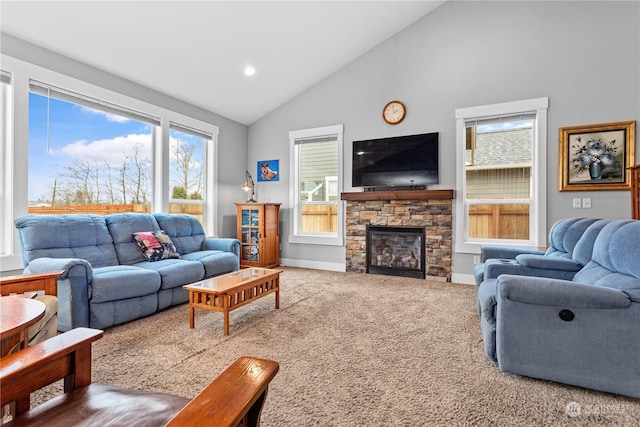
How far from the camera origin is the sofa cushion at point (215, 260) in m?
3.60

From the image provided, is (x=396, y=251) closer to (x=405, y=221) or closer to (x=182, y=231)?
(x=405, y=221)

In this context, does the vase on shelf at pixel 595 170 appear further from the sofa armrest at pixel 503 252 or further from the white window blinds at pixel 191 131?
the white window blinds at pixel 191 131

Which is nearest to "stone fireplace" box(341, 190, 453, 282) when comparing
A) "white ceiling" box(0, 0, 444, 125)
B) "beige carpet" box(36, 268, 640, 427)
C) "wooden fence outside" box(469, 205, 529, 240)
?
"wooden fence outside" box(469, 205, 529, 240)

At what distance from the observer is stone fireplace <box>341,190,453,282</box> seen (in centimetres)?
447

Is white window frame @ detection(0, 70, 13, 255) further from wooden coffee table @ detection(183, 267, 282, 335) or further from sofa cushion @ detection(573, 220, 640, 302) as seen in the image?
sofa cushion @ detection(573, 220, 640, 302)

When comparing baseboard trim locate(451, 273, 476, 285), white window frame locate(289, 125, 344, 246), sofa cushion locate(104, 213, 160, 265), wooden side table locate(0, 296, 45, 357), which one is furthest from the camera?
white window frame locate(289, 125, 344, 246)

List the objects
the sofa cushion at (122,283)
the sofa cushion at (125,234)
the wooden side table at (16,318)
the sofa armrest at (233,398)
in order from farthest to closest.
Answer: the sofa cushion at (125,234)
the sofa cushion at (122,283)
the wooden side table at (16,318)
the sofa armrest at (233,398)

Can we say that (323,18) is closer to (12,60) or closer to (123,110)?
(123,110)

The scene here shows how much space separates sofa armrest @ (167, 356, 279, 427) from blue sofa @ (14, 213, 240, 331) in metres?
2.25

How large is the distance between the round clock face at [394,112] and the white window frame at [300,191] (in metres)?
0.71

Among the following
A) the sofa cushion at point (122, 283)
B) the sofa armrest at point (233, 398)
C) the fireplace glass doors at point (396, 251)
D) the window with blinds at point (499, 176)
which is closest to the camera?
the sofa armrest at point (233, 398)

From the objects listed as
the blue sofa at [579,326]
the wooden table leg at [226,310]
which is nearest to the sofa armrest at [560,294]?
the blue sofa at [579,326]

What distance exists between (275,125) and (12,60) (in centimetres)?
343

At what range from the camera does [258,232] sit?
5.23 metres
